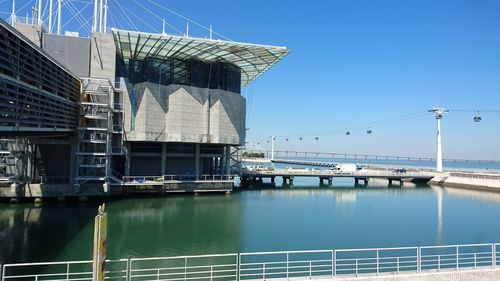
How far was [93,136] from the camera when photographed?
39844 millimetres

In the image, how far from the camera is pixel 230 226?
29.7m

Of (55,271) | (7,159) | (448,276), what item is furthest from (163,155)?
(448,276)

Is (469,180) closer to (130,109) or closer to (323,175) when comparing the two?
(323,175)

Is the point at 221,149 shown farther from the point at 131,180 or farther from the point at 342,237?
the point at 342,237

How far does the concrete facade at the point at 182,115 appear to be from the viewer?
4559cm

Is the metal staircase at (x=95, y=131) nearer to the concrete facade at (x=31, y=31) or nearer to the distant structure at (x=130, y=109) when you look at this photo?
the distant structure at (x=130, y=109)

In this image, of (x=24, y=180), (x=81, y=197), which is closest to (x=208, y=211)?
(x=81, y=197)

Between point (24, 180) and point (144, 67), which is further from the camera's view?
point (144, 67)

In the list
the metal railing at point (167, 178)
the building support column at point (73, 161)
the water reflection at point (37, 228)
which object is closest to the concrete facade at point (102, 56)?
the building support column at point (73, 161)

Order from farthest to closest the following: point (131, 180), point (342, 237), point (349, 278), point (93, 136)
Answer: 1. point (131, 180)
2. point (93, 136)
3. point (342, 237)
4. point (349, 278)

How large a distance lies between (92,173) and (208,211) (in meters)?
14.2

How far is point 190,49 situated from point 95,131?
1525 cm

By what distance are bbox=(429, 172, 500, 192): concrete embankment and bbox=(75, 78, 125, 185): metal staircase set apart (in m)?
59.8

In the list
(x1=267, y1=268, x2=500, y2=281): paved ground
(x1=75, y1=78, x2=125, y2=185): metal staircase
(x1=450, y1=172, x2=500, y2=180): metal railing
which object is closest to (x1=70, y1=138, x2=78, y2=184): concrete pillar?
(x1=75, y1=78, x2=125, y2=185): metal staircase
